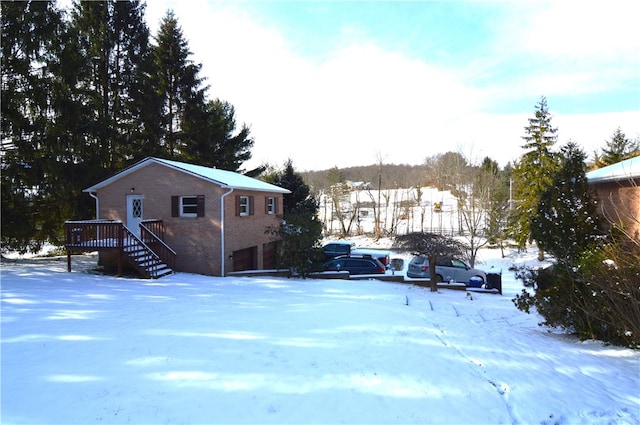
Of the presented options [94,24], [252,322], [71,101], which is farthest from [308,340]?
[94,24]

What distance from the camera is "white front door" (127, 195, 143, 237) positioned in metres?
17.5

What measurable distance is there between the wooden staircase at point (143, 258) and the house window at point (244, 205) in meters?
4.29

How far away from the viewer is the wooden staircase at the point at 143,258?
555 inches

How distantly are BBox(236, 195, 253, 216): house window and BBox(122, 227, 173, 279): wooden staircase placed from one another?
4286mm

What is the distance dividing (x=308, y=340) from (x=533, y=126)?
99.6 feet

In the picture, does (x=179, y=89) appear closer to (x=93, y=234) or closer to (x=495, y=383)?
(x=93, y=234)

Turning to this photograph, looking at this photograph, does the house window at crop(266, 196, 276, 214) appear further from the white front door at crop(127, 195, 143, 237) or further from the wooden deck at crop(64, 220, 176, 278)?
the wooden deck at crop(64, 220, 176, 278)

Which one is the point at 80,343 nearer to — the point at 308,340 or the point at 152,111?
the point at 308,340

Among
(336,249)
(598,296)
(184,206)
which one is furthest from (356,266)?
(598,296)

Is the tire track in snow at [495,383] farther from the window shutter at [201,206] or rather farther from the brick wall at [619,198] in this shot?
the window shutter at [201,206]

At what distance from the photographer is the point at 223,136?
29812 millimetres

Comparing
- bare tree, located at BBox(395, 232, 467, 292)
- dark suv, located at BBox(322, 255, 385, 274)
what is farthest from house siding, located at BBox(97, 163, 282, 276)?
bare tree, located at BBox(395, 232, 467, 292)

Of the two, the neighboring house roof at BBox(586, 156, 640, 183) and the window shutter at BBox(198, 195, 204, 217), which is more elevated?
the neighboring house roof at BBox(586, 156, 640, 183)

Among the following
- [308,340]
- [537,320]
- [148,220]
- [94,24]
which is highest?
[94,24]
